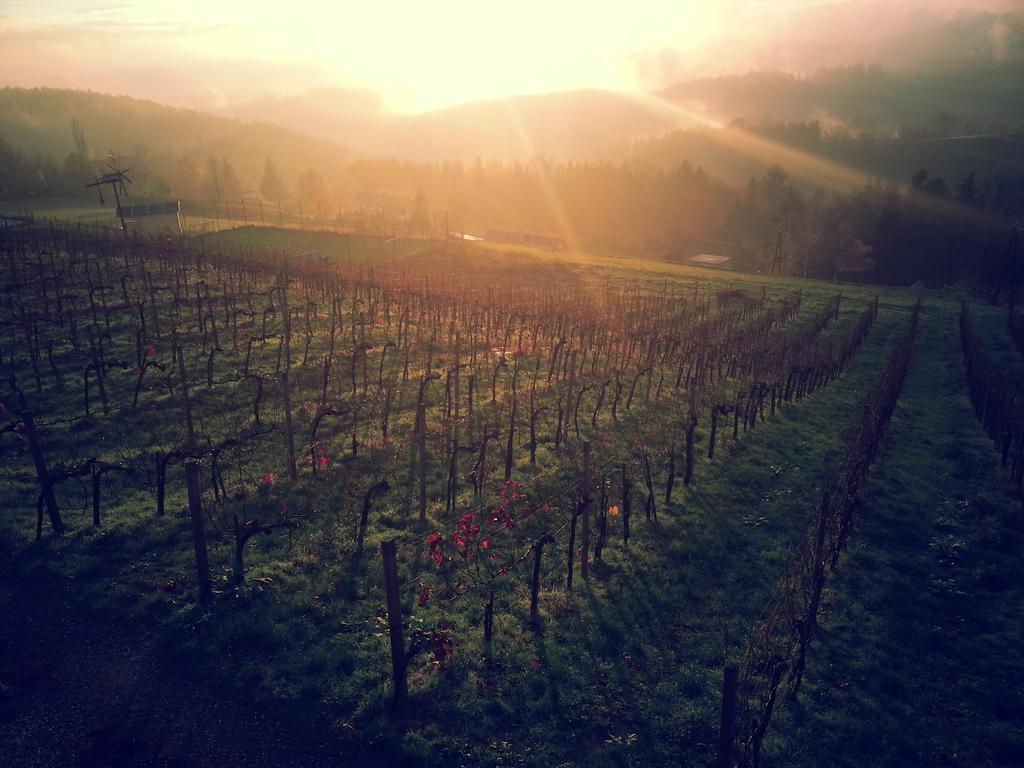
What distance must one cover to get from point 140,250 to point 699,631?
39841 mm

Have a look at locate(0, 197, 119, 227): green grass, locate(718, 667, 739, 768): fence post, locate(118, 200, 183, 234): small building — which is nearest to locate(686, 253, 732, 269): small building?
locate(118, 200, 183, 234): small building

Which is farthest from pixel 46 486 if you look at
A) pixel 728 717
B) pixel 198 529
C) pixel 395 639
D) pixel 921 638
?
pixel 921 638

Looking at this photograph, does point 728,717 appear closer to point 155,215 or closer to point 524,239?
point 155,215

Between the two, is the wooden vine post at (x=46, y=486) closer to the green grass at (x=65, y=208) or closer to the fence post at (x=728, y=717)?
the fence post at (x=728, y=717)

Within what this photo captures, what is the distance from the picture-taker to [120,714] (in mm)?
7715

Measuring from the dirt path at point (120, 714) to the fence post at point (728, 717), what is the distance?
159 inches

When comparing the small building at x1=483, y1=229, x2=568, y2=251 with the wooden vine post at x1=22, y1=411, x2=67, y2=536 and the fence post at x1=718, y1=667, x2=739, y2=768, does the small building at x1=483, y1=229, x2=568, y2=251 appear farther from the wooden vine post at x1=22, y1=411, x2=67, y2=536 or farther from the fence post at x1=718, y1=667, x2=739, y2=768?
the fence post at x1=718, y1=667, x2=739, y2=768

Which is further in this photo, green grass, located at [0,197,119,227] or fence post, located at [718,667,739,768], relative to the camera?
green grass, located at [0,197,119,227]

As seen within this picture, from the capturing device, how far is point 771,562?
471 inches

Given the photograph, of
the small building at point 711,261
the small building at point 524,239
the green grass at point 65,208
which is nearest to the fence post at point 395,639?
the green grass at point 65,208

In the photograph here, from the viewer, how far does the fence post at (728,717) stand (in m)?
6.37

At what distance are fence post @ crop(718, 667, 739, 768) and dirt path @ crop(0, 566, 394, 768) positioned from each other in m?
4.05

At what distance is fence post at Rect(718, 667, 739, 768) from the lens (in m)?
6.37

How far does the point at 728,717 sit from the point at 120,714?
7.32 meters
